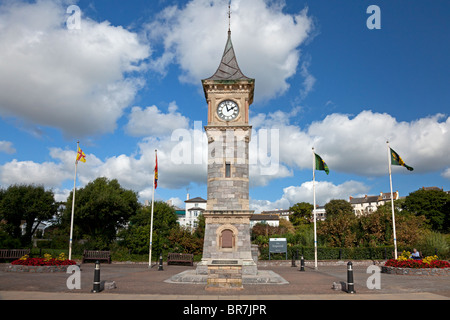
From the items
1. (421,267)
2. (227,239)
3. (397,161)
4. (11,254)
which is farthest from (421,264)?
(11,254)

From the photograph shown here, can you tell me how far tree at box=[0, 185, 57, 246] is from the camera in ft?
128

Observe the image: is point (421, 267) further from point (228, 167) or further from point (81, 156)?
point (81, 156)

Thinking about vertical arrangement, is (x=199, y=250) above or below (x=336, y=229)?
below

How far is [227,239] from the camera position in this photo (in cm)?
2177

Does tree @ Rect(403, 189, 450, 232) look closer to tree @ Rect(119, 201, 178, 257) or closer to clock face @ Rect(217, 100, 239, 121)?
tree @ Rect(119, 201, 178, 257)

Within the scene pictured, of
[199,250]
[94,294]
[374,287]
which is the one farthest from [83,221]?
[374,287]

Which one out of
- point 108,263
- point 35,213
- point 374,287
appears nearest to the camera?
point 374,287

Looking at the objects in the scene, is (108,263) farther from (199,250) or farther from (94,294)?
(94,294)

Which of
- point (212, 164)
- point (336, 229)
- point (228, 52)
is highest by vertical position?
point (228, 52)

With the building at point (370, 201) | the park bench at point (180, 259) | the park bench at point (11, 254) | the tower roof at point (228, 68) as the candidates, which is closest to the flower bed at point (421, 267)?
the park bench at point (180, 259)

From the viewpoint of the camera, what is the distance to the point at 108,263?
29375 millimetres

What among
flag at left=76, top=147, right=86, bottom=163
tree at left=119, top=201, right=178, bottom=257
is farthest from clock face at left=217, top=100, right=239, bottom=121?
tree at left=119, top=201, right=178, bottom=257
